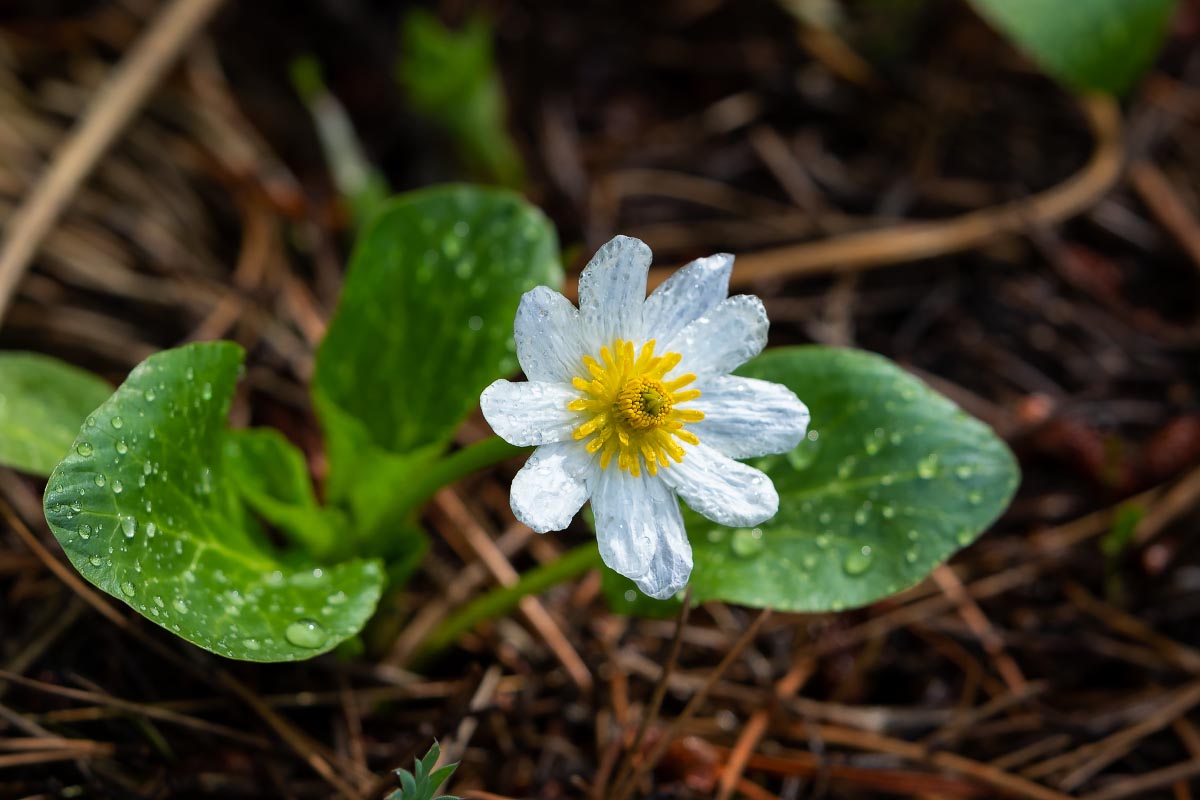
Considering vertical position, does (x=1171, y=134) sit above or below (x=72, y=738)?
above

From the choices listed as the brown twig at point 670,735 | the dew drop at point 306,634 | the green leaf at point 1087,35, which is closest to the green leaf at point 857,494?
the brown twig at point 670,735

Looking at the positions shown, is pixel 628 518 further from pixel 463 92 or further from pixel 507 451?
pixel 463 92

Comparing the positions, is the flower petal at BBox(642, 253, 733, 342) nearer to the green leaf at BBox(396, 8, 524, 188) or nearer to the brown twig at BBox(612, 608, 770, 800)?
the brown twig at BBox(612, 608, 770, 800)

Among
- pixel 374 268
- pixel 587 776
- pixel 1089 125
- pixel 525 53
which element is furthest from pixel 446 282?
pixel 1089 125

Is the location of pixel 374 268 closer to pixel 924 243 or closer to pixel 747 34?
pixel 924 243

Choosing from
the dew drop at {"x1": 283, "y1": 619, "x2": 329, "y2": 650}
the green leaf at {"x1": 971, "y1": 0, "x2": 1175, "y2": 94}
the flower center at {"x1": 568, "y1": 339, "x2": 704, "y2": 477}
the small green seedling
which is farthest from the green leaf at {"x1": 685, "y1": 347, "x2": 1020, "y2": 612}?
the green leaf at {"x1": 971, "y1": 0, "x2": 1175, "y2": 94}
